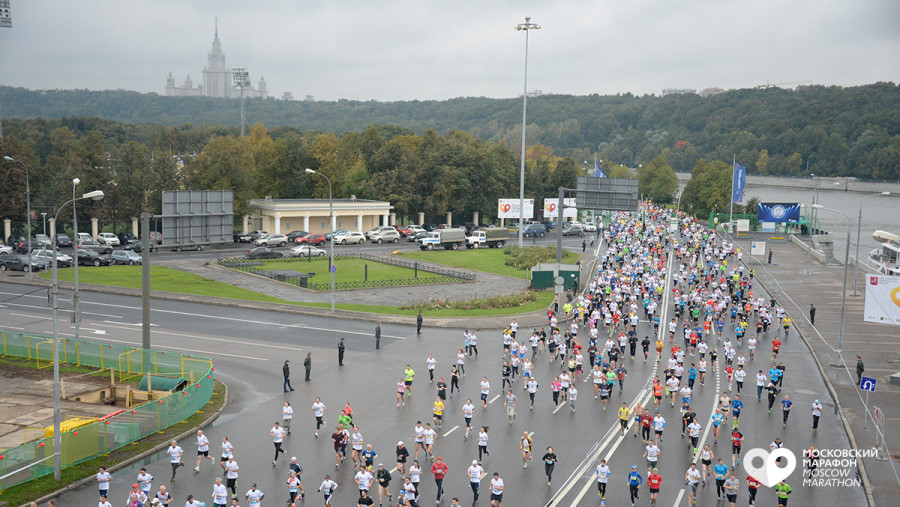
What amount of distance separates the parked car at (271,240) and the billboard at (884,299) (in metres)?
58.3

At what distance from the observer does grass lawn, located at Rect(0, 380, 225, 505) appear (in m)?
19.1

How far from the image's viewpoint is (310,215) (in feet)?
278

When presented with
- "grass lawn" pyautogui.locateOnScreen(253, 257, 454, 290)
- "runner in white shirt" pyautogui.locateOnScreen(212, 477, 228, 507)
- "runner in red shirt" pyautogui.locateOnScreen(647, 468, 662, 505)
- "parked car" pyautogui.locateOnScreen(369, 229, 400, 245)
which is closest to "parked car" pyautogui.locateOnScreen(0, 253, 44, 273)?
"grass lawn" pyautogui.locateOnScreen(253, 257, 454, 290)

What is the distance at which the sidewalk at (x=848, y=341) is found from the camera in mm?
24062

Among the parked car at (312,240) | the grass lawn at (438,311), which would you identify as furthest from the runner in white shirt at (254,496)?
the parked car at (312,240)

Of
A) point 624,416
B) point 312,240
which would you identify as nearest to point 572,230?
point 312,240

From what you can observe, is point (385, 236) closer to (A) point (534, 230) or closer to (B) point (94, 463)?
(A) point (534, 230)

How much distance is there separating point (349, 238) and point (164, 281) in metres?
29.7

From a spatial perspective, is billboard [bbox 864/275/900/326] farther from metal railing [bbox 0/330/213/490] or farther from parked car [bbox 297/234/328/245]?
parked car [bbox 297/234/328/245]

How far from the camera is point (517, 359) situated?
1217 inches

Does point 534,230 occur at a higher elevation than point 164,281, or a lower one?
higher

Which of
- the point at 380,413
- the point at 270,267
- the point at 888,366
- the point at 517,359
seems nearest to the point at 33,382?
the point at 380,413

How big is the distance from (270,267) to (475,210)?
145 ft

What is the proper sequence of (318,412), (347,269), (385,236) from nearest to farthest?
(318,412) → (347,269) → (385,236)
